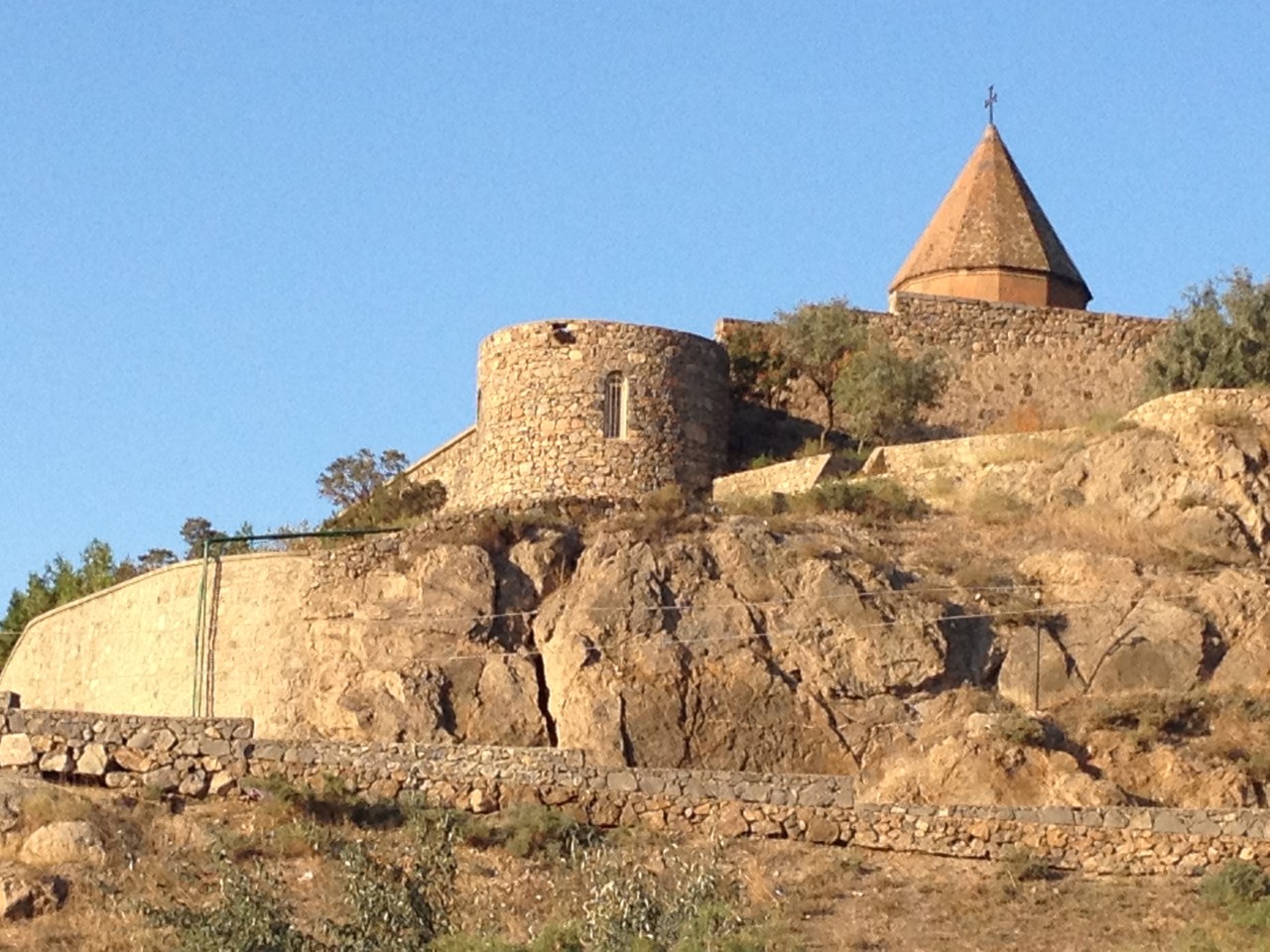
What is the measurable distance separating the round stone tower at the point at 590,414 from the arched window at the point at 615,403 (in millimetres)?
13

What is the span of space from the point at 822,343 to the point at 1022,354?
3.59 meters

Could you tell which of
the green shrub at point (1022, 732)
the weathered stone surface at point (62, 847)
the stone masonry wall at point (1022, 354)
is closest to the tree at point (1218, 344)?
the stone masonry wall at point (1022, 354)

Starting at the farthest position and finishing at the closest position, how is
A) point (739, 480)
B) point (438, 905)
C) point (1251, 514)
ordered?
point (739, 480) → point (1251, 514) → point (438, 905)

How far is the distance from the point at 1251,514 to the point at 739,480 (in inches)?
267

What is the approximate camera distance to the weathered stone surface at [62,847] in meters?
19.9

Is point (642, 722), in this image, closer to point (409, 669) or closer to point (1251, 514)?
point (409, 669)

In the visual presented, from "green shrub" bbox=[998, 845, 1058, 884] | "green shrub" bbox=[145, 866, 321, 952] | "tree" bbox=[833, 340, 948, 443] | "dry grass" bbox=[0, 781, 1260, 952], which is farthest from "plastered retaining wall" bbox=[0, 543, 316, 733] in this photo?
"green shrub" bbox=[145, 866, 321, 952]

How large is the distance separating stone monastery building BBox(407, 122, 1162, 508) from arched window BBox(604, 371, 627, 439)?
0.01 meters

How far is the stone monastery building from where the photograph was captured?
34.7 metres

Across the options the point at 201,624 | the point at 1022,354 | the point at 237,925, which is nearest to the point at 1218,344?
the point at 1022,354

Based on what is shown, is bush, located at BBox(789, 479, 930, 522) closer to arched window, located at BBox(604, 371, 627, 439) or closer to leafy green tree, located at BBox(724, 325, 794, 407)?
arched window, located at BBox(604, 371, 627, 439)

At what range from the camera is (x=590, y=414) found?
114 feet

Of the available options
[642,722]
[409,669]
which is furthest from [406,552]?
[642,722]

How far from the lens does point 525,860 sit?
21250 mm
